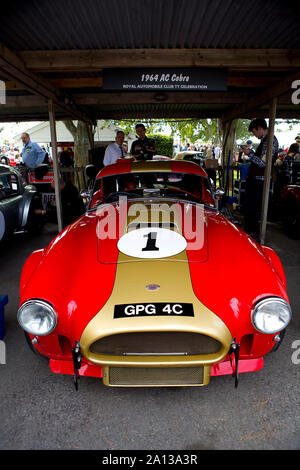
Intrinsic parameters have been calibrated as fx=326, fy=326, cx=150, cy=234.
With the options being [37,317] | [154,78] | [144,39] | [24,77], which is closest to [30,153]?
[24,77]

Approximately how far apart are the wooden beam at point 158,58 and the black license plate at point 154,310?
11.8 feet

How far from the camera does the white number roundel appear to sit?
226cm

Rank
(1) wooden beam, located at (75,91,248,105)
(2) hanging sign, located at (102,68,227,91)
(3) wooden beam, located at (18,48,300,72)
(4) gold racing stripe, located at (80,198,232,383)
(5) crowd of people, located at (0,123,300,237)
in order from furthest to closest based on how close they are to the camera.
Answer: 1. (1) wooden beam, located at (75,91,248,105)
2. (5) crowd of people, located at (0,123,300,237)
3. (2) hanging sign, located at (102,68,227,91)
4. (3) wooden beam, located at (18,48,300,72)
5. (4) gold racing stripe, located at (80,198,232,383)

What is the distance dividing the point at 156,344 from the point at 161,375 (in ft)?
0.63

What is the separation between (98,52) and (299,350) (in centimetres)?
414

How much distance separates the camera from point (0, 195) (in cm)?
475

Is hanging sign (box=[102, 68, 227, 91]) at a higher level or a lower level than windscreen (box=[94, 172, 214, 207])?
higher

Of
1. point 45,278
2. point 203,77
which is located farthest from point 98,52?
point 45,278

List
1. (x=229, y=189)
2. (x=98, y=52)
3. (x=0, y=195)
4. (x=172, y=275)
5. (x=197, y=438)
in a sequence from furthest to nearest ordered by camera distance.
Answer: (x=229, y=189) → (x=0, y=195) → (x=98, y=52) → (x=172, y=275) → (x=197, y=438)

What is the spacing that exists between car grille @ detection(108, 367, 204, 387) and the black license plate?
33 cm

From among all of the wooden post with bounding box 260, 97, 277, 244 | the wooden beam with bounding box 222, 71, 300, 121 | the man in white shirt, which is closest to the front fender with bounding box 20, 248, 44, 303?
the wooden post with bounding box 260, 97, 277, 244

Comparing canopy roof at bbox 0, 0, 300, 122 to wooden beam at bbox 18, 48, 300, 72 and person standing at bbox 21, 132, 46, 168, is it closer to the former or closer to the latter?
wooden beam at bbox 18, 48, 300, 72

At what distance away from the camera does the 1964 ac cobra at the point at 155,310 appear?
1748 millimetres
